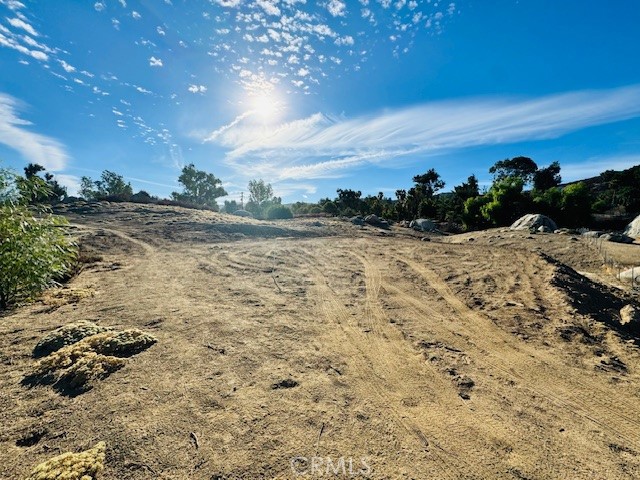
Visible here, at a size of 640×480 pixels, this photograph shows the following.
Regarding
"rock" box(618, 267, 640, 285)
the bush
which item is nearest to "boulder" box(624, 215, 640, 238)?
"rock" box(618, 267, 640, 285)

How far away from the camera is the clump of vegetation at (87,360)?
4.12 m

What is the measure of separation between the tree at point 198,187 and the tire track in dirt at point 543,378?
234 ft

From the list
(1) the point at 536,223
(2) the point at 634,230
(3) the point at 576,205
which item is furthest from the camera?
(3) the point at 576,205

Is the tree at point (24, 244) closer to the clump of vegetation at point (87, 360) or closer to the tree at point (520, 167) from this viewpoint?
the clump of vegetation at point (87, 360)

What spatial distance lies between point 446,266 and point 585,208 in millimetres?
23769

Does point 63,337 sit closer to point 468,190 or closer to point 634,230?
point 634,230

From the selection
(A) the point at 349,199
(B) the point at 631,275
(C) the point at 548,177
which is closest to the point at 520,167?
(C) the point at 548,177

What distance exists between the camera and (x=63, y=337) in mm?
5059

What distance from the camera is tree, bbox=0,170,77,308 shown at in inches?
260

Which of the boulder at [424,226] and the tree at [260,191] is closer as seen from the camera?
the boulder at [424,226]

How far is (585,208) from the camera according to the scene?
25.3m

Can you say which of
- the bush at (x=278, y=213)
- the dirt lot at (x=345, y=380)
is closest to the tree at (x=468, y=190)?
the bush at (x=278, y=213)

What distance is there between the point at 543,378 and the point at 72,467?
5937 millimetres

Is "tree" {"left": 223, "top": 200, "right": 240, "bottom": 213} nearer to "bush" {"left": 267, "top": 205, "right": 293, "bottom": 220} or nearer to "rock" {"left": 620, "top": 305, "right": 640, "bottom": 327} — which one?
"bush" {"left": 267, "top": 205, "right": 293, "bottom": 220}
